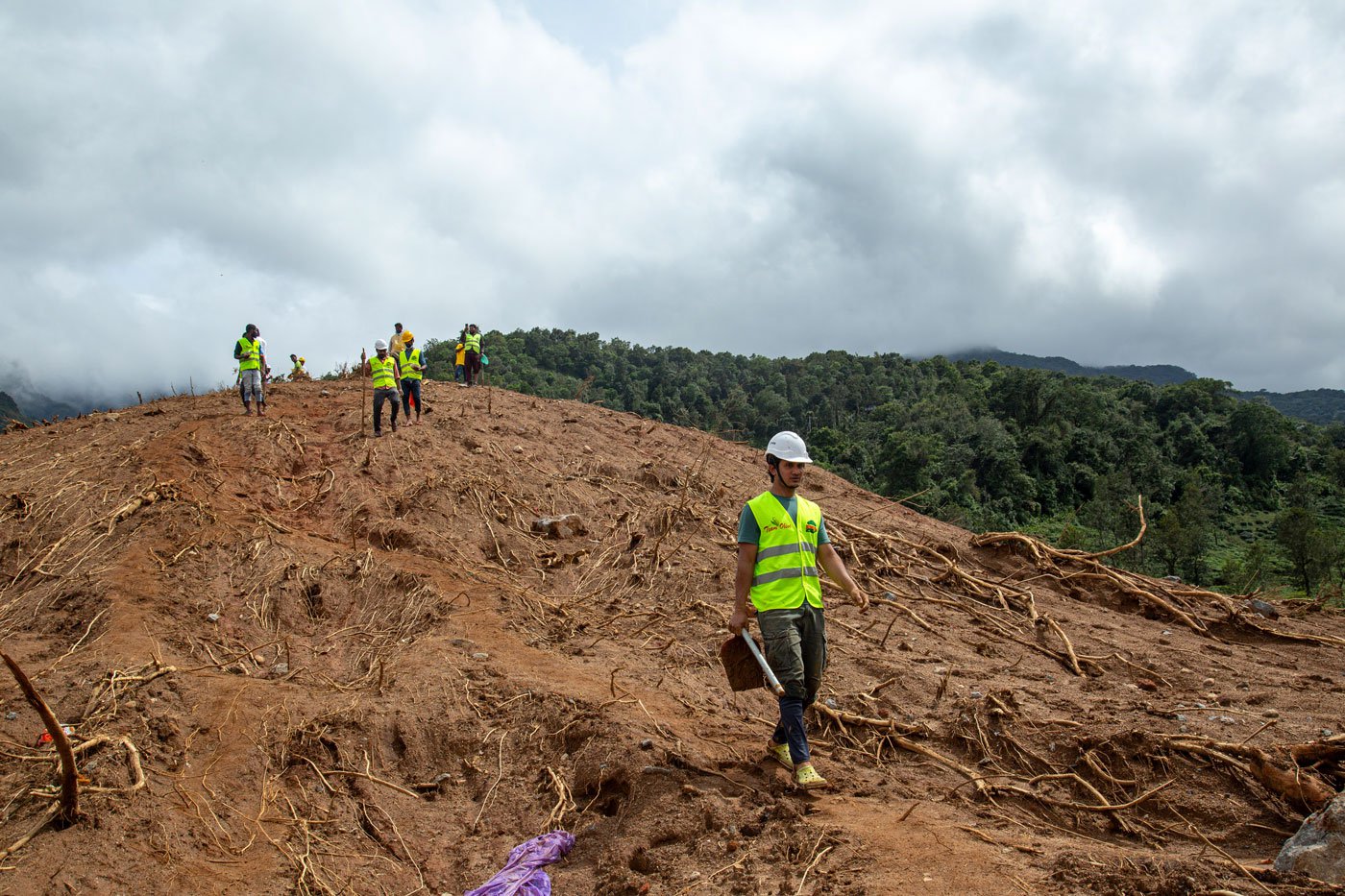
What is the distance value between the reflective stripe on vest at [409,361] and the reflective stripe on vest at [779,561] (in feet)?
25.4

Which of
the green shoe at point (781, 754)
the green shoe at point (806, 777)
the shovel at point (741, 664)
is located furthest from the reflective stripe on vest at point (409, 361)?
the green shoe at point (806, 777)

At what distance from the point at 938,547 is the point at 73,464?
30.5ft

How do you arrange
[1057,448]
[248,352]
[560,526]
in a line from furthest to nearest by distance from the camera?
[1057,448]
[248,352]
[560,526]

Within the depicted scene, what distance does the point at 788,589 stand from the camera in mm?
3664

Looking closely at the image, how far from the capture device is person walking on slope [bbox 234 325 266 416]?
10141 millimetres

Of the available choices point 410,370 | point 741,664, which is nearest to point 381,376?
point 410,370

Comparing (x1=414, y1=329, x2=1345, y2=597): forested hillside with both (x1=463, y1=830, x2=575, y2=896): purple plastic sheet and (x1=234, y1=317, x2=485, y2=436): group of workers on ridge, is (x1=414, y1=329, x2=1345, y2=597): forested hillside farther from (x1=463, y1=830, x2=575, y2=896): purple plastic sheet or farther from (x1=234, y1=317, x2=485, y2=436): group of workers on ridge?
(x1=463, y1=830, x2=575, y2=896): purple plastic sheet

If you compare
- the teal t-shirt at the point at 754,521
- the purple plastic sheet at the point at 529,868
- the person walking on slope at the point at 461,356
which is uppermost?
the person walking on slope at the point at 461,356

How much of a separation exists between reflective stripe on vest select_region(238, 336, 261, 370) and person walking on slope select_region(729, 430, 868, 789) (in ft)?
28.7

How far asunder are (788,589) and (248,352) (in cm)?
902

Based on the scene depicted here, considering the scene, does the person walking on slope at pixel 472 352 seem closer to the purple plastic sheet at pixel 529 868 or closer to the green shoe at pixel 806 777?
the purple plastic sheet at pixel 529 868

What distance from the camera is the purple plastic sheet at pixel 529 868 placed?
3.30 m

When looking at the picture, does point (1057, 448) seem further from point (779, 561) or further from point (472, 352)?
point (779, 561)

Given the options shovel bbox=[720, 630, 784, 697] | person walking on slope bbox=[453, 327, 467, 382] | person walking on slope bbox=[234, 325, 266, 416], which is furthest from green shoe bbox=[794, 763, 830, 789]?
person walking on slope bbox=[453, 327, 467, 382]
